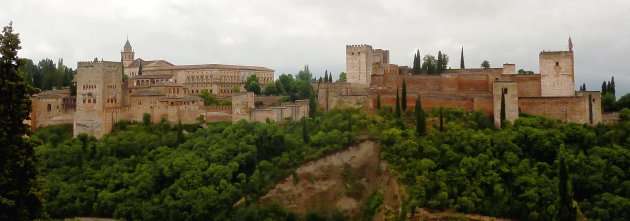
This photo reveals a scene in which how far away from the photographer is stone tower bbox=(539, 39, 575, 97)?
38125 millimetres

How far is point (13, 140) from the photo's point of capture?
38.2ft

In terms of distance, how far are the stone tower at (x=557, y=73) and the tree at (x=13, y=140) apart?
104ft

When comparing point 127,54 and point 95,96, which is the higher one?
point 127,54

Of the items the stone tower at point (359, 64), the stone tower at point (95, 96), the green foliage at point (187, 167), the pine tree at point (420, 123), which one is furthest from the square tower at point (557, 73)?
the stone tower at point (95, 96)

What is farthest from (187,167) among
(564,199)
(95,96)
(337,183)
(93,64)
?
(564,199)

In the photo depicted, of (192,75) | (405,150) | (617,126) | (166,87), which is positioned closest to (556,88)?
(617,126)

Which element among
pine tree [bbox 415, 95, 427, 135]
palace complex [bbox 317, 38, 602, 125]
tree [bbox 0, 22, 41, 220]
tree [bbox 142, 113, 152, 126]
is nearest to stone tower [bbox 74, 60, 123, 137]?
tree [bbox 142, 113, 152, 126]

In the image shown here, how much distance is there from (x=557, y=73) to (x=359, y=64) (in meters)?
14.0

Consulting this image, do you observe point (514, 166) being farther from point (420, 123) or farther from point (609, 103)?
point (609, 103)

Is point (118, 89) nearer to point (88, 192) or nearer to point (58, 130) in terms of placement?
point (58, 130)

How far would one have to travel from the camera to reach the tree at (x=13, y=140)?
1152cm

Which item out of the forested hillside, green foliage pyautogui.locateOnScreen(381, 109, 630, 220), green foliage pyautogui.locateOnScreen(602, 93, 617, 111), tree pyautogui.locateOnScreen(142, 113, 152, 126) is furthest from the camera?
tree pyautogui.locateOnScreen(142, 113, 152, 126)

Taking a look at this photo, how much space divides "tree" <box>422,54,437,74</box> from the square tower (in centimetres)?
923

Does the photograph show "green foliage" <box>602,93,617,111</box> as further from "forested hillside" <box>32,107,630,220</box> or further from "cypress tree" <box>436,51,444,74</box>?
"cypress tree" <box>436,51,444,74</box>
